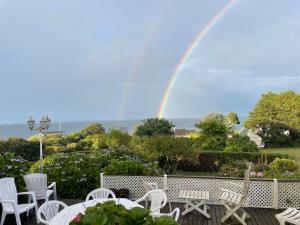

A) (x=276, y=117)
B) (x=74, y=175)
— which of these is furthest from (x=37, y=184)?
(x=276, y=117)

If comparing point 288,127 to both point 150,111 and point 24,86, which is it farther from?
point 24,86

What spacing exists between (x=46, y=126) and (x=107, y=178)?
1961 millimetres

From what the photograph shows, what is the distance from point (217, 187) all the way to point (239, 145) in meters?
13.3

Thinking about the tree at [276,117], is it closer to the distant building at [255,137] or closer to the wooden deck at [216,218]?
the distant building at [255,137]

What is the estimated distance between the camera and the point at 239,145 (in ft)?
67.3

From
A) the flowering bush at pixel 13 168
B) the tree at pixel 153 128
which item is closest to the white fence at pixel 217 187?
the flowering bush at pixel 13 168

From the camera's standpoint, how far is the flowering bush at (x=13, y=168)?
699 cm

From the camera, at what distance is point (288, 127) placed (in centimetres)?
3553

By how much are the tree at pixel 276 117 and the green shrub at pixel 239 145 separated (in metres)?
15.2

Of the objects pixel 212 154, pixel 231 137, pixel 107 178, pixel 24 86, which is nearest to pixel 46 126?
pixel 107 178

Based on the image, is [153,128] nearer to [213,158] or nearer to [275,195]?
[213,158]

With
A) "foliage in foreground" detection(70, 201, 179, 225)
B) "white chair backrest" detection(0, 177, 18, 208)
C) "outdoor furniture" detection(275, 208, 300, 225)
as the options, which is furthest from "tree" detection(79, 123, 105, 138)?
"foliage in foreground" detection(70, 201, 179, 225)

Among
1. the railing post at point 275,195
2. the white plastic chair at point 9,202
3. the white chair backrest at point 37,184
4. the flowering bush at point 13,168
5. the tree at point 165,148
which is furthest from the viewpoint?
the tree at point 165,148

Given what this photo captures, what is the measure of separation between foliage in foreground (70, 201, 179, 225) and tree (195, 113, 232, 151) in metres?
20.1
